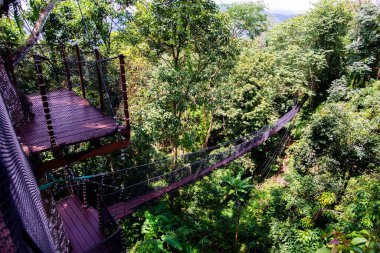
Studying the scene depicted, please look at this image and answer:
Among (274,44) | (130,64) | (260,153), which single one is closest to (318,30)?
(274,44)

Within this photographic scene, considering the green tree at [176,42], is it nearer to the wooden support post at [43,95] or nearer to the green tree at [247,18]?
the wooden support post at [43,95]

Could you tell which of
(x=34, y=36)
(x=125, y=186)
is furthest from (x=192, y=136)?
(x=34, y=36)

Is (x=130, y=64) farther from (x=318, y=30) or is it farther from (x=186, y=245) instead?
(x=318, y=30)

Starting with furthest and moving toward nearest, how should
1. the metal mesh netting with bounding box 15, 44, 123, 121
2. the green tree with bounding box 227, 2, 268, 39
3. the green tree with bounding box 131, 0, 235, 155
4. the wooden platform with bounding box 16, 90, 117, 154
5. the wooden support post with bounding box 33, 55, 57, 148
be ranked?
the green tree with bounding box 227, 2, 268, 39
the metal mesh netting with bounding box 15, 44, 123, 121
the green tree with bounding box 131, 0, 235, 155
the wooden platform with bounding box 16, 90, 117, 154
the wooden support post with bounding box 33, 55, 57, 148

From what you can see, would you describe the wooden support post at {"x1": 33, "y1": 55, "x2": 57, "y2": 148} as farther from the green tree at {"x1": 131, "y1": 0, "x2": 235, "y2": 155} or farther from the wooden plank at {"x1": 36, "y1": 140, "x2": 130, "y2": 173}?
the green tree at {"x1": 131, "y1": 0, "x2": 235, "y2": 155}

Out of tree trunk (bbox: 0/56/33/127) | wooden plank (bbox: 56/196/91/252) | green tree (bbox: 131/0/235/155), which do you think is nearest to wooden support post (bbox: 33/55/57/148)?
tree trunk (bbox: 0/56/33/127)

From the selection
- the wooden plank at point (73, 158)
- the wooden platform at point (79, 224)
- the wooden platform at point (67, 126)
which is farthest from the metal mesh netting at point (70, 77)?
the wooden plank at point (73, 158)

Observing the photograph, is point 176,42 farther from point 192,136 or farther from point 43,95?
point 43,95
